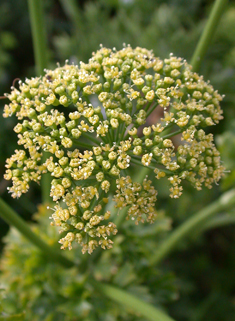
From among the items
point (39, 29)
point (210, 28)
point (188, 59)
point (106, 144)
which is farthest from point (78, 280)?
point (188, 59)

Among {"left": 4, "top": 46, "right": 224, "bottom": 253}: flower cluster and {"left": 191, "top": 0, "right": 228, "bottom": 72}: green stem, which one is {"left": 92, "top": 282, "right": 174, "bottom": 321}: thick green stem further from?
{"left": 191, "top": 0, "right": 228, "bottom": 72}: green stem

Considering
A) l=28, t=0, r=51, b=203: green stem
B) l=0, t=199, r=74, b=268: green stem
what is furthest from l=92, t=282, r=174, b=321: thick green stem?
l=28, t=0, r=51, b=203: green stem

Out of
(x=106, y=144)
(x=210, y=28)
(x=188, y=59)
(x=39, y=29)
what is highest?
(x=188, y=59)

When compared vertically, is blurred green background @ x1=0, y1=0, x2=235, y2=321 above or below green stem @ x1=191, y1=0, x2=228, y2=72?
above

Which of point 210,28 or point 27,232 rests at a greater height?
point 210,28

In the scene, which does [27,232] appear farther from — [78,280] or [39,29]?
[39,29]

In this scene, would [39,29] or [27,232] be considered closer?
[27,232]

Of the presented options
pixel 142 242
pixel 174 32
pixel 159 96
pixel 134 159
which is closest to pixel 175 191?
pixel 134 159

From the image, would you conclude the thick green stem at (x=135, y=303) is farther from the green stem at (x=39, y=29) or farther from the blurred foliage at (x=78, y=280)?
the green stem at (x=39, y=29)
